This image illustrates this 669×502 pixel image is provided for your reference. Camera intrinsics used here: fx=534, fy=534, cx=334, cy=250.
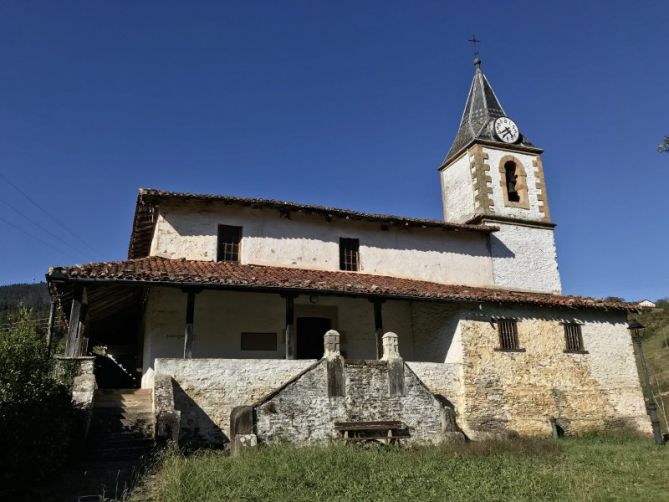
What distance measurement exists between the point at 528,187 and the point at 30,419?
1905 centimetres

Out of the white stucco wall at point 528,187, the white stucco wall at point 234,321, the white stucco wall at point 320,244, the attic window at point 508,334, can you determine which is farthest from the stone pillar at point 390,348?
the white stucco wall at point 528,187

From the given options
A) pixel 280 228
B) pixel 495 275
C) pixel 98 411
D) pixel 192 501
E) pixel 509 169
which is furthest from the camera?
pixel 509 169

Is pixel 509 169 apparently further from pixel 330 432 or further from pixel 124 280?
pixel 124 280

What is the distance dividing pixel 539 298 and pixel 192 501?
1353cm

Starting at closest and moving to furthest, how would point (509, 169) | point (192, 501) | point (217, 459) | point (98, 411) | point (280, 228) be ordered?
point (192, 501) → point (217, 459) → point (98, 411) → point (280, 228) → point (509, 169)

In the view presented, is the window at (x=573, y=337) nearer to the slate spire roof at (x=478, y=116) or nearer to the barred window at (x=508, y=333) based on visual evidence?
the barred window at (x=508, y=333)

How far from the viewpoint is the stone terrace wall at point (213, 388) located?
12055 mm

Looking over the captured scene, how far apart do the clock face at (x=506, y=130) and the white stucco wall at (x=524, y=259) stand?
3929 mm

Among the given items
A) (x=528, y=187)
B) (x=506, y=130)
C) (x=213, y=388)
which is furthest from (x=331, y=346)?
(x=506, y=130)

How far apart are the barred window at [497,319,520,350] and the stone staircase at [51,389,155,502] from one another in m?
10.3

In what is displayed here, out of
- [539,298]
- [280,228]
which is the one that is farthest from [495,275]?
[280,228]

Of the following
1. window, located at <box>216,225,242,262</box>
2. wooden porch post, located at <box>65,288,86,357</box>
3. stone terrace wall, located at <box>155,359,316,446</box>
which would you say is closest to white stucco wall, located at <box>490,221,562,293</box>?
window, located at <box>216,225,242,262</box>

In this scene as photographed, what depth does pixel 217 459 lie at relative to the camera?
981cm

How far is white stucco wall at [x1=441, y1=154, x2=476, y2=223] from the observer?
69.7ft
